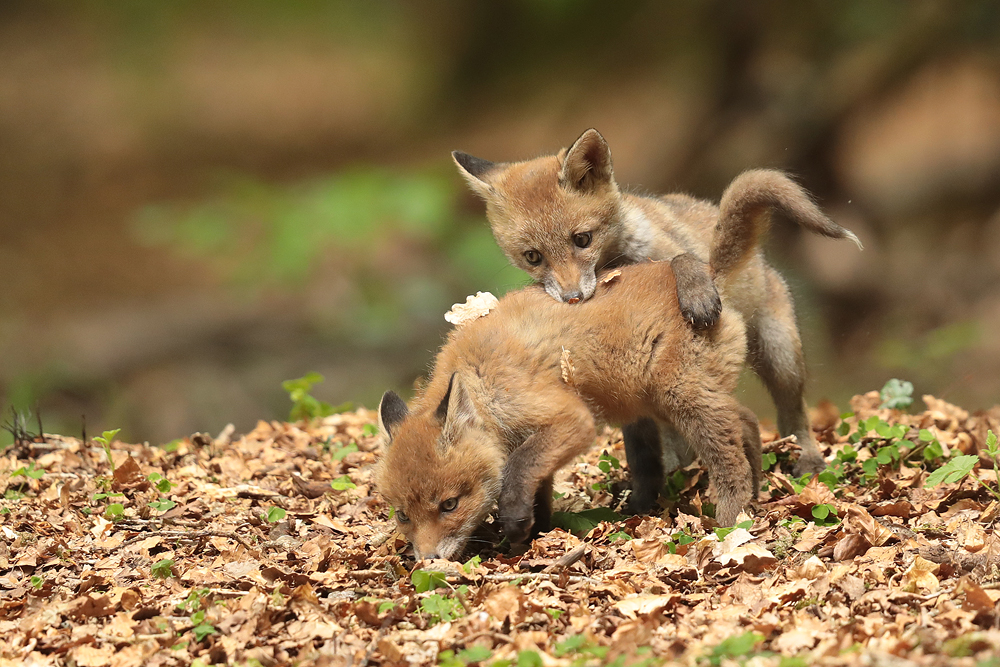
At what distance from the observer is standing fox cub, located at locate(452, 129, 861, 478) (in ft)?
19.9

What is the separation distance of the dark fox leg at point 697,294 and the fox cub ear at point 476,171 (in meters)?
2.00

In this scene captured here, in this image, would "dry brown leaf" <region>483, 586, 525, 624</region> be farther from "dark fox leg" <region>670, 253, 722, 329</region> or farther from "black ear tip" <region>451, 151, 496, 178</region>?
"black ear tip" <region>451, 151, 496, 178</region>

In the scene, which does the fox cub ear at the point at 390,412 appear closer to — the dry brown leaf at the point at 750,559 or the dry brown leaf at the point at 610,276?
the dry brown leaf at the point at 610,276

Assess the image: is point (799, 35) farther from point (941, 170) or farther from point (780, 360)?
point (780, 360)

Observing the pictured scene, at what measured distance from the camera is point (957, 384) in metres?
11.0

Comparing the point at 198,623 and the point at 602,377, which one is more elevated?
the point at 602,377

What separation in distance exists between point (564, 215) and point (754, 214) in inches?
56.6

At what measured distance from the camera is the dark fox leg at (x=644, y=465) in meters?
6.01

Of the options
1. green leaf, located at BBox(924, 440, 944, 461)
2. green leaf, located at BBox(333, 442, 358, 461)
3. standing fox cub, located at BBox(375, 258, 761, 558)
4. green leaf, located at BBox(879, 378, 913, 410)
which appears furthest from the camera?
green leaf, located at BBox(879, 378, 913, 410)

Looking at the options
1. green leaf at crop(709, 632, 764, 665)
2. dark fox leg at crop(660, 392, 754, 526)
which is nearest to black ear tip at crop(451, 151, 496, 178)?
dark fox leg at crop(660, 392, 754, 526)

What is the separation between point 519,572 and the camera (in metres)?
4.74

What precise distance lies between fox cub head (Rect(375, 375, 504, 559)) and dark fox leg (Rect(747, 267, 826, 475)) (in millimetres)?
2534

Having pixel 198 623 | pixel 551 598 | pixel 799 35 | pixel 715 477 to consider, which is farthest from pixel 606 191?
pixel 799 35

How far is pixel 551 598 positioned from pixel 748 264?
2.92m
